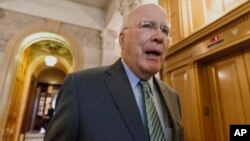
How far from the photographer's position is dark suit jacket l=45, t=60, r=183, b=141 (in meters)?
0.83

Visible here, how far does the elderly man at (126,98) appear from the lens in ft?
2.76

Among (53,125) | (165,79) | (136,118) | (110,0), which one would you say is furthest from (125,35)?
(110,0)

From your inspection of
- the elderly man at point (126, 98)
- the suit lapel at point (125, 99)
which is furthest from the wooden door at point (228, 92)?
the suit lapel at point (125, 99)

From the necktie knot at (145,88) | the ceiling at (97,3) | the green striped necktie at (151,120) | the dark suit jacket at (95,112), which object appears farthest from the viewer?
the ceiling at (97,3)

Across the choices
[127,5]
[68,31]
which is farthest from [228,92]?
[68,31]

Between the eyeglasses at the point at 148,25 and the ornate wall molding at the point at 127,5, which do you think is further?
the ornate wall molding at the point at 127,5

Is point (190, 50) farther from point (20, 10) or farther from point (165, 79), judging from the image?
point (20, 10)

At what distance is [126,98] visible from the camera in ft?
3.11

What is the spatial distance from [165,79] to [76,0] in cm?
401

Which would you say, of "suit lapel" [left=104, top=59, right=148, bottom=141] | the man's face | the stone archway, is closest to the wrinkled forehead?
the man's face

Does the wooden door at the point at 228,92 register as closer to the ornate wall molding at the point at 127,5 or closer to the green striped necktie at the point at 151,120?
the green striped necktie at the point at 151,120

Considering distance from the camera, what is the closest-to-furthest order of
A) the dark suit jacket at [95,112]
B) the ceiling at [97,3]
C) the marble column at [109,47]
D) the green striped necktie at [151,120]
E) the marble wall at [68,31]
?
the dark suit jacket at [95,112] → the green striped necktie at [151,120] → the marble wall at [68,31] → the marble column at [109,47] → the ceiling at [97,3]

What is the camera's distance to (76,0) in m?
5.68

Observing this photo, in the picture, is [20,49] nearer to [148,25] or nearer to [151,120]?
[148,25]
